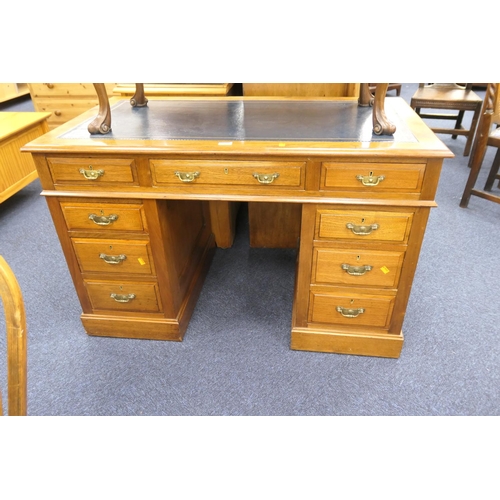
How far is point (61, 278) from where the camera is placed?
81.0 inches

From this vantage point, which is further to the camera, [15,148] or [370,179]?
[15,148]

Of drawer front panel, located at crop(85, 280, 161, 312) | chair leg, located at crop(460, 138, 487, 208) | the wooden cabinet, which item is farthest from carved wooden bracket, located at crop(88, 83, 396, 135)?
the wooden cabinet

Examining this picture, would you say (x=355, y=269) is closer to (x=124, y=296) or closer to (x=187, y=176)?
(x=187, y=176)

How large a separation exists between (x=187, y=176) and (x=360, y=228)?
0.60m

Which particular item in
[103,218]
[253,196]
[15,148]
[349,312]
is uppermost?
[253,196]

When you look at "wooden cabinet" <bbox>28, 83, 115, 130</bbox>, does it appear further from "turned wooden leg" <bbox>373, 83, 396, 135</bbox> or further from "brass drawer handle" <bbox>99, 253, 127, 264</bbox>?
"turned wooden leg" <bbox>373, 83, 396, 135</bbox>

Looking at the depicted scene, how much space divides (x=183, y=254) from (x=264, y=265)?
1.82 feet

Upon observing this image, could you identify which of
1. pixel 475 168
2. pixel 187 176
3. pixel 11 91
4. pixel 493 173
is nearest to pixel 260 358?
pixel 187 176

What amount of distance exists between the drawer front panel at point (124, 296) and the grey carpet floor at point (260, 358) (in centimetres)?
17

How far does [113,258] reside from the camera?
1.49m

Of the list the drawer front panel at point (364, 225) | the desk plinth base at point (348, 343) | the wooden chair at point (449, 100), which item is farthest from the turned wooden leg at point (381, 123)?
the wooden chair at point (449, 100)

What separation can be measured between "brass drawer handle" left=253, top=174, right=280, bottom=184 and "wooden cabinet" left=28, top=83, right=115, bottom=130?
2.95 meters
